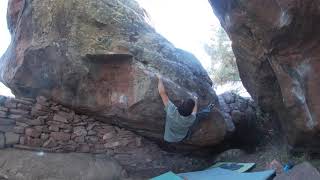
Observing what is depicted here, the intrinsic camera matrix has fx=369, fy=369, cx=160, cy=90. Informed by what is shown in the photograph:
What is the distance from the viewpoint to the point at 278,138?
748 centimetres

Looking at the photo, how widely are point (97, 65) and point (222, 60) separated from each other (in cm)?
713

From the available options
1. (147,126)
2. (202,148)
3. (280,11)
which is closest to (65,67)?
(147,126)

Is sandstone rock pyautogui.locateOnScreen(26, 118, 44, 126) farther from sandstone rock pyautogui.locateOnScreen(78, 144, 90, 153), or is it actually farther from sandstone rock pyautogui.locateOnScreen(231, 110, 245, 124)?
sandstone rock pyautogui.locateOnScreen(231, 110, 245, 124)

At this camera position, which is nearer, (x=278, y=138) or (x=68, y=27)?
(x=68, y=27)

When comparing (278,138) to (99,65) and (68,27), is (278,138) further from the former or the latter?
(68,27)

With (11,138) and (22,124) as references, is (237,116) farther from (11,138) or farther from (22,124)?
(11,138)

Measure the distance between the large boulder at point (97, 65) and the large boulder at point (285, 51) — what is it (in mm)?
1280

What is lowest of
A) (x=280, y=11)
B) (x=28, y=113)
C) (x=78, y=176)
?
(x=78, y=176)

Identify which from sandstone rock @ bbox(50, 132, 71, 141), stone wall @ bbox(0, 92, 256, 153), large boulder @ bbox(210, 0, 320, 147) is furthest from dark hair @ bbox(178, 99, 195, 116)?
sandstone rock @ bbox(50, 132, 71, 141)

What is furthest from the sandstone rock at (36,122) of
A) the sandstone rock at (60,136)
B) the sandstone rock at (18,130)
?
the sandstone rock at (60,136)

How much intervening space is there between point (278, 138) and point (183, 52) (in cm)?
260

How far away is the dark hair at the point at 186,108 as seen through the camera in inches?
235

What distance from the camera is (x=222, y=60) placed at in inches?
504

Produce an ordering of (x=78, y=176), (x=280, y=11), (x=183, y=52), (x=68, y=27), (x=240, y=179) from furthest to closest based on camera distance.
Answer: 1. (x=183, y=52)
2. (x=68, y=27)
3. (x=78, y=176)
4. (x=240, y=179)
5. (x=280, y=11)
